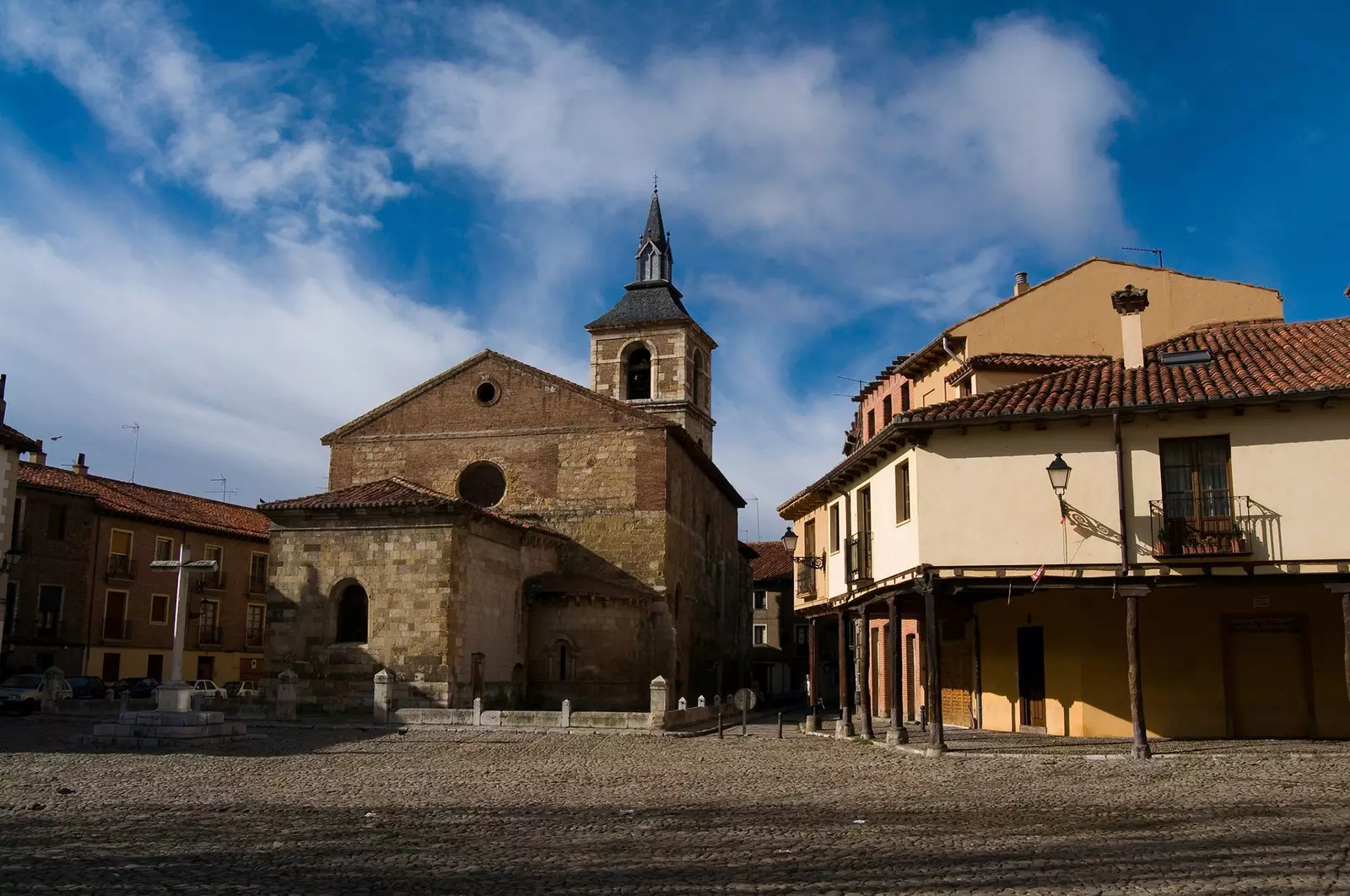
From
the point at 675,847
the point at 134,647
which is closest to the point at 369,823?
the point at 675,847

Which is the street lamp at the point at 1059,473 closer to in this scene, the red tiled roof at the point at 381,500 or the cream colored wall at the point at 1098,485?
the cream colored wall at the point at 1098,485

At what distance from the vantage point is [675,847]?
9391 millimetres

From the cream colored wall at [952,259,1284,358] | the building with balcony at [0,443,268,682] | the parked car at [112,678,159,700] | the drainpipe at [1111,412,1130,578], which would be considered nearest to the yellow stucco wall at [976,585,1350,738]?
the drainpipe at [1111,412,1130,578]

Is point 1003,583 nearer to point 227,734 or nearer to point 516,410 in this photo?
point 227,734

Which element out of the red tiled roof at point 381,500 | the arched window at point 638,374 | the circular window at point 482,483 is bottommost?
the red tiled roof at point 381,500

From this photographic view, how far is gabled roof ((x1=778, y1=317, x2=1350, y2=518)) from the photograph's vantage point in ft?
56.7

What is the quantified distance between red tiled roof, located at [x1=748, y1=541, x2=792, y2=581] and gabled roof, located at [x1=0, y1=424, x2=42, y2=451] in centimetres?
3651

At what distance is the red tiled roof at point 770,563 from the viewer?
198 ft

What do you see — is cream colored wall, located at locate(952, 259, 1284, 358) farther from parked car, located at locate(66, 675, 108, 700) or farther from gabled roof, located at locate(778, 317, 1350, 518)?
parked car, located at locate(66, 675, 108, 700)

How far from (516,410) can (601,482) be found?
3610 millimetres

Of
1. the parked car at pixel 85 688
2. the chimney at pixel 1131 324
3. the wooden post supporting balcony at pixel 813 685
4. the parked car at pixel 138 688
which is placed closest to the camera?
the chimney at pixel 1131 324

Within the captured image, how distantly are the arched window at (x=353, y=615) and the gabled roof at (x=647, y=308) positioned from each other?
73.0ft

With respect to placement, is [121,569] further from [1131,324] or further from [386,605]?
[1131,324]

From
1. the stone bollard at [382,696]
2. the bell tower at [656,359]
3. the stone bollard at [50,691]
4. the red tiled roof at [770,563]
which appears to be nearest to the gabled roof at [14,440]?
the stone bollard at [50,691]
